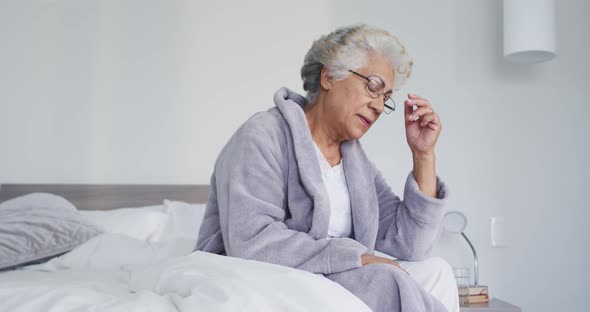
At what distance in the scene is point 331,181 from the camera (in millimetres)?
1759

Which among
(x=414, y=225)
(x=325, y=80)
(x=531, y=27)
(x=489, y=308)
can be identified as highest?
(x=531, y=27)

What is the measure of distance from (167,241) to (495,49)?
7.00ft

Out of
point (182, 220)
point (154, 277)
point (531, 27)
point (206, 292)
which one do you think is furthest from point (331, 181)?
point (531, 27)

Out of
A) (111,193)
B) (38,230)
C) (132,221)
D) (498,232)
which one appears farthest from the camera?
(498,232)

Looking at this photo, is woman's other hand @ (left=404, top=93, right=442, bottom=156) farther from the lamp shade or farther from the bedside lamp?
the lamp shade

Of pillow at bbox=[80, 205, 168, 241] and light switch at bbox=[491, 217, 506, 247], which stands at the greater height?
pillow at bbox=[80, 205, 168, 241]

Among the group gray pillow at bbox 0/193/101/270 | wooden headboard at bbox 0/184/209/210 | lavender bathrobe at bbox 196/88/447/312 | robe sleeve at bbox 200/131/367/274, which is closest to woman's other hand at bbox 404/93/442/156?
lavender bathrobe at bbox 196/88/447/312

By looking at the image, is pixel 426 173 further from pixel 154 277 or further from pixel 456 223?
pixel 456 223

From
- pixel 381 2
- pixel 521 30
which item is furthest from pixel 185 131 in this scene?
pixel 521 30

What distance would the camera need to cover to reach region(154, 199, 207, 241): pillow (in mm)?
2613

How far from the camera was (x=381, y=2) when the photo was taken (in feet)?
10.8

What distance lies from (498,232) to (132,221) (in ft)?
6.36

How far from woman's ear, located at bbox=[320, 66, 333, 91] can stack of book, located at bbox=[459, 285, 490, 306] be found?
1.37 metres

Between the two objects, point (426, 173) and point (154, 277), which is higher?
point (426, 173)
